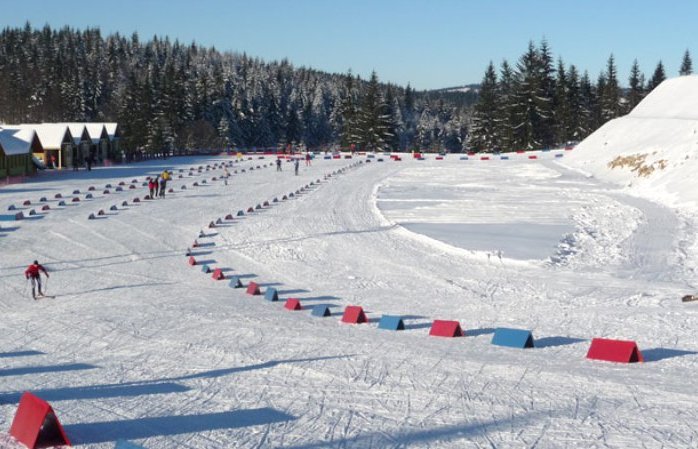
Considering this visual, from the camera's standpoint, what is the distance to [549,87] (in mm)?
93062

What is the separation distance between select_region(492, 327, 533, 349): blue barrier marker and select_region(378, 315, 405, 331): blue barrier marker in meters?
2.53

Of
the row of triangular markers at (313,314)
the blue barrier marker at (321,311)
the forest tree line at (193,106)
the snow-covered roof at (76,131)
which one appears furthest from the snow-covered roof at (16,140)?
the blue barrier marker at (321,311)

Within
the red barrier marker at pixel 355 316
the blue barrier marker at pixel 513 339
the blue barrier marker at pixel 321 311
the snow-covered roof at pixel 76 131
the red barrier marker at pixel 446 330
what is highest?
the snow-covered roof at pixel 76 131

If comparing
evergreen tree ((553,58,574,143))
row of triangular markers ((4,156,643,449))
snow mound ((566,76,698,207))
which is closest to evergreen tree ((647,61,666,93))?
evergreen tree ((553,58,574,143))

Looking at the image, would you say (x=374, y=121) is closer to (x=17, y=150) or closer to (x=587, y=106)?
(x=587, y=106)

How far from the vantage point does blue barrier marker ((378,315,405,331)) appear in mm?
15766

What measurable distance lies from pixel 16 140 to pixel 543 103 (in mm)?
58687

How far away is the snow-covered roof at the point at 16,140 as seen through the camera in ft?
178

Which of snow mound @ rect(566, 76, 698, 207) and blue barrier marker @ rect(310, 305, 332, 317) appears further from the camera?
snow mound @ rect(566, 76, 698, 207)

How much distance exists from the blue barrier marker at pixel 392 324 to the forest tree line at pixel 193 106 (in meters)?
75.3

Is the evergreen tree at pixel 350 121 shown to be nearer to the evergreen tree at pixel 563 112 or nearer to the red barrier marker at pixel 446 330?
the evergreen tree at pixel 563 112

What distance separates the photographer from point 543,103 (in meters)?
88.2

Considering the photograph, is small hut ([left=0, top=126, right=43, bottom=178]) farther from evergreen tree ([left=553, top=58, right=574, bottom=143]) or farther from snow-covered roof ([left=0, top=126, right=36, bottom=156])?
evergreen tree ([left=553, top=58, right=574, bottom=143])

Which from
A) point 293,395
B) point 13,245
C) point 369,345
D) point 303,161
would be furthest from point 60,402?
point 303,161
